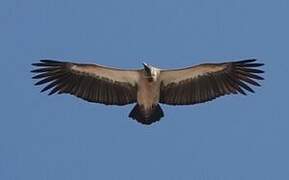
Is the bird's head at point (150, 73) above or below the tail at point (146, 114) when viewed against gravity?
above

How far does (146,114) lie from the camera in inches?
1404

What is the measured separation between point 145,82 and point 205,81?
1298 millimetres

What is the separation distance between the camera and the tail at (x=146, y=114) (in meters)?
35.6

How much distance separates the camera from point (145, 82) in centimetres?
3594

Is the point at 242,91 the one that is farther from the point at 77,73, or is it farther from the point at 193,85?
the point at 77,73

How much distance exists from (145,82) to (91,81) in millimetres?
1276

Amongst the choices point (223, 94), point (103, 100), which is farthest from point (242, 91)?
point (103, 100)

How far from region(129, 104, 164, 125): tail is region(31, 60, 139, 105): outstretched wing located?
55 cm

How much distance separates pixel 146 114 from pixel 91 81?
160 cm

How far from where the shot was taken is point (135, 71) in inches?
1423

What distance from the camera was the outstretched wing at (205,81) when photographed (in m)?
36.1

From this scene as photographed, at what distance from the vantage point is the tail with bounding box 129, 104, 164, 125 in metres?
35.6

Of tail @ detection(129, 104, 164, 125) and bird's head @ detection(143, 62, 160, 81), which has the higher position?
bird's head @ detection(143, 62, 160, 81)

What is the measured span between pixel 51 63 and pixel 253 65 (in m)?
4.10
